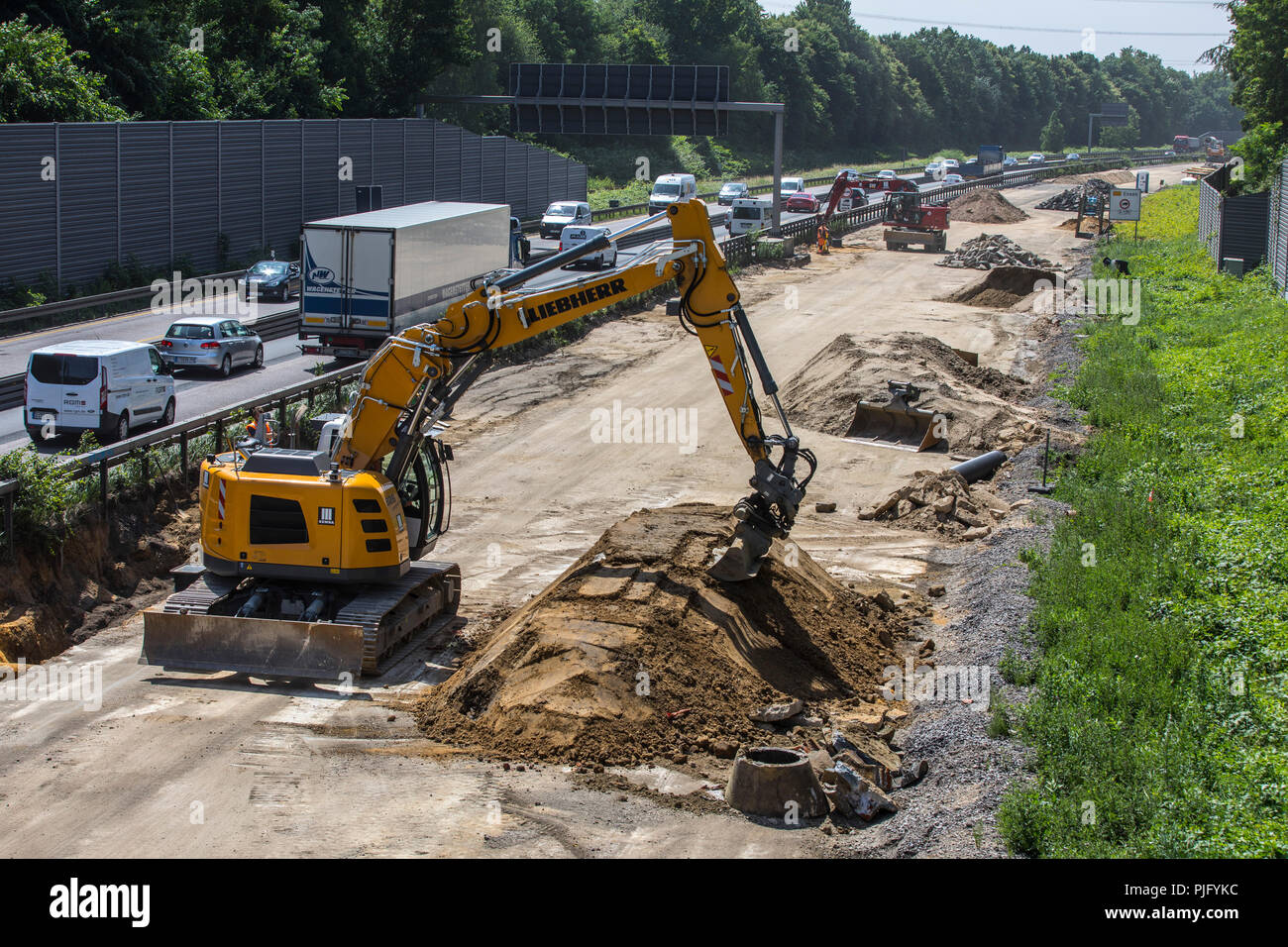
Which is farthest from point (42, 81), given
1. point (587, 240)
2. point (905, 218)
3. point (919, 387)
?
point (905, 218)

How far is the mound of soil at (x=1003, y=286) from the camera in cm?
4909

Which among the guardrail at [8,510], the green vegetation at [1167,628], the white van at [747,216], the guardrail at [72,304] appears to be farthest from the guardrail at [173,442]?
the white van at [747,216]

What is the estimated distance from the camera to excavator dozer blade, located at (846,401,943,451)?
28969 mm

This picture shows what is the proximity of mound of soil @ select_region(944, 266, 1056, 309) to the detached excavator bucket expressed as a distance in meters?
20.5

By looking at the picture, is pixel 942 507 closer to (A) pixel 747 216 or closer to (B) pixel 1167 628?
(B) pixel 1167 628

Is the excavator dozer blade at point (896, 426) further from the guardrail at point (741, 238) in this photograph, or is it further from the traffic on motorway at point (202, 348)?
the guardrail at point (741, 238)

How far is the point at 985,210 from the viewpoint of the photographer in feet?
263

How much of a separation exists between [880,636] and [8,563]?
12.0 m

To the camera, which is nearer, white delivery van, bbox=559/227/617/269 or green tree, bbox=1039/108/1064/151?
white delivery van, bbox=559/227/617/269

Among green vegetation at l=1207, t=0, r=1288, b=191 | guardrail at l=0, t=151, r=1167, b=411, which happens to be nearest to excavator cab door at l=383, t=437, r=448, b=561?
guardrail at l=0, t=151, r=1167, b=411

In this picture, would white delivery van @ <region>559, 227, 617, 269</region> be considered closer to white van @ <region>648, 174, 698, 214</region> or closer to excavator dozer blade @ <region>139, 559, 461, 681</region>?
white van @ <region>648, 174, 698, 214</region>

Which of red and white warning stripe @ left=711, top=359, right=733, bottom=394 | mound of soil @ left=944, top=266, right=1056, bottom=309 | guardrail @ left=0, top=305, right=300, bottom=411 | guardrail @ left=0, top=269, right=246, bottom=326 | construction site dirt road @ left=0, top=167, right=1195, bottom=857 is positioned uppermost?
mound of soil @ left=944, top=266, right=1056, bottom=309

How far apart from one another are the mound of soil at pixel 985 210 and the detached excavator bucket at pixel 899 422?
172ft

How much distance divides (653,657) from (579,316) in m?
4.46
